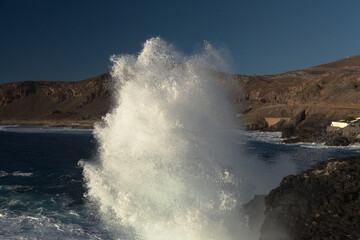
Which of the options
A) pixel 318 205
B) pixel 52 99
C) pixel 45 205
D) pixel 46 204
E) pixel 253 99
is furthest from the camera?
pixel 52 99

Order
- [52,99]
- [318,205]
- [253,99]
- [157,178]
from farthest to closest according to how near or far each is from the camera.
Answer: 1. [52,99]
2. [253,99]
3. [157,178]
4. [318,205]

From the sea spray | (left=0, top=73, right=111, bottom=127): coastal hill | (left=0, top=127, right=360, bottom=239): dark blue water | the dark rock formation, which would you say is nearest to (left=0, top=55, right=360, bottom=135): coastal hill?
(left=0, top=73, right=111, bottom=127): coastal hill

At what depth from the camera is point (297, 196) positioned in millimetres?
7848

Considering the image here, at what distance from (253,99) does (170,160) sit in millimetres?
94106

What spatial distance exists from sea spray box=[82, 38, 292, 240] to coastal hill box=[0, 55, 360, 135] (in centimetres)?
471

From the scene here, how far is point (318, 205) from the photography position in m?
7.51

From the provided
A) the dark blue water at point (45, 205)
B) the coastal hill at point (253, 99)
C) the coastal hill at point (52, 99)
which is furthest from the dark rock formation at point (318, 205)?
the coastal hill at point (52, 99)

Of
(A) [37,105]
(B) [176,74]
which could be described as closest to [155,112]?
(B) [176,74]

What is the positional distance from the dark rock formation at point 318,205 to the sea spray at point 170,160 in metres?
1.74

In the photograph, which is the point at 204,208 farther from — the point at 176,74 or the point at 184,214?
the point at 176,74

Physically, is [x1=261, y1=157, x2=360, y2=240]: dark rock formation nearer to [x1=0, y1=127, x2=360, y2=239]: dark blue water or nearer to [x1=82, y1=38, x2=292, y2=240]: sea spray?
[x1=82, y1=38, x2=292, y2=240]: sea spray

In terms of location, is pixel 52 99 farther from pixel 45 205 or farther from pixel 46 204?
pixel 45 205

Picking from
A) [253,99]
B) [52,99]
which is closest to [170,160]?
[253,99]

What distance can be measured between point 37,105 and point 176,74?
148m
